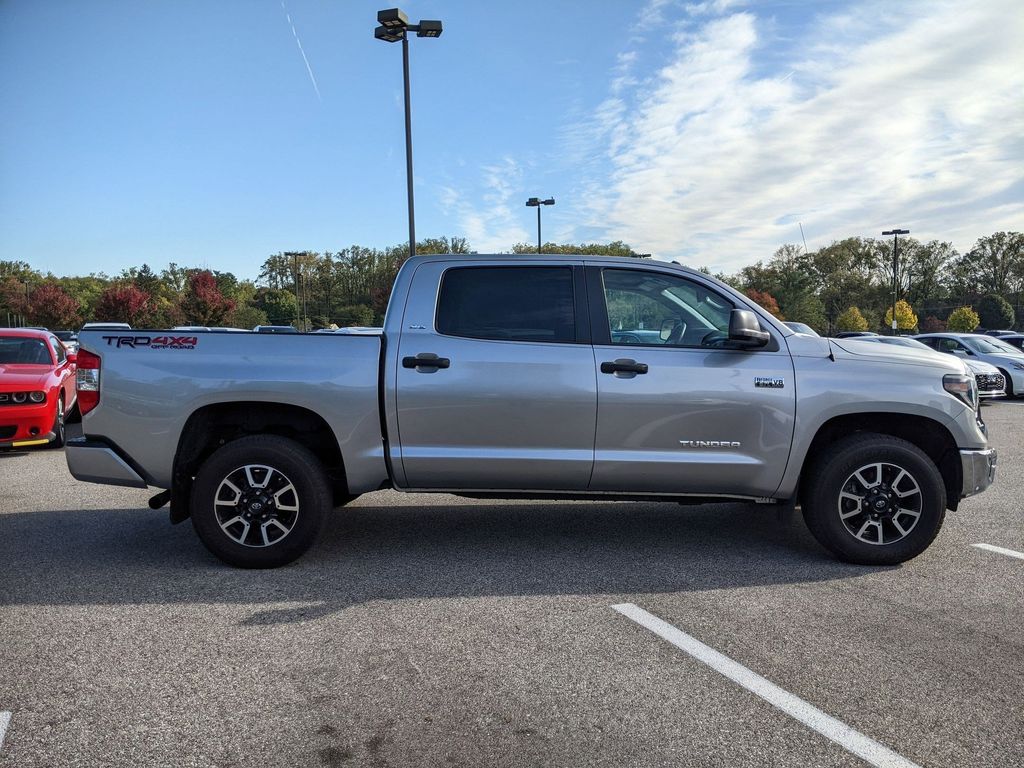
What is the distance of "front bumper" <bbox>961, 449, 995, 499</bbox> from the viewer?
16.6 ft

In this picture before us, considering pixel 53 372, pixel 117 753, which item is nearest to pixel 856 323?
pixel 53 372

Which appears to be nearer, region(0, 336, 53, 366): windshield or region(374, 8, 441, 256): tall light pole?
region(0, 336, 53, 366): windshield

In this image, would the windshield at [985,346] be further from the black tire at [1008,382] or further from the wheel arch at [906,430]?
the wheel arch at [906,430]

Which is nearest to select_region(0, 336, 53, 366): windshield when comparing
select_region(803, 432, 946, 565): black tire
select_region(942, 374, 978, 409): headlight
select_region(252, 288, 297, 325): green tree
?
select_region(803, 432, 946, 565): black tire

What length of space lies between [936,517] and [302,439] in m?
4.10

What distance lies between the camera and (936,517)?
16.3 ft

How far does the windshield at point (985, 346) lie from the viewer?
61.0 ft

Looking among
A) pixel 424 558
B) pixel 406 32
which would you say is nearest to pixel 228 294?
pixel 406 32

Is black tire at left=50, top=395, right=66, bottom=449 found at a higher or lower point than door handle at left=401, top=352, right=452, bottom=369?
lower

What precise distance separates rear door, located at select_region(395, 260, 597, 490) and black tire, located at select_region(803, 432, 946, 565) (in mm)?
1523

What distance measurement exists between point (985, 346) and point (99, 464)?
1949 cm

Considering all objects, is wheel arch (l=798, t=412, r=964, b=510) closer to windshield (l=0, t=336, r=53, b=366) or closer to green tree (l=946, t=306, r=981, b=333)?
windshield (l=0, t=336, r=53, b=366)

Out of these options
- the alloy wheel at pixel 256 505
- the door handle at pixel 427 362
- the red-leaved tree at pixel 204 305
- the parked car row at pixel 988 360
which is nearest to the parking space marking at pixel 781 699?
the door handle at pixel 427 362

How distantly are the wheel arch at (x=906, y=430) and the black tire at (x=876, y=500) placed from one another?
0.44 ft
